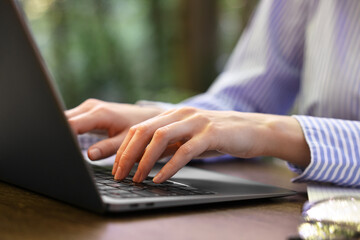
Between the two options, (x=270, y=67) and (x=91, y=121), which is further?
(x=270, y=67)

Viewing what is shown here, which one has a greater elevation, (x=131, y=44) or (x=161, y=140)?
(x=161, y=140)

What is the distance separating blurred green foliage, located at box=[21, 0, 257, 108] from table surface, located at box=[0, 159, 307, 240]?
2657 mm

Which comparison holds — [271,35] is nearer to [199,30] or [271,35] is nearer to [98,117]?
[98,117]

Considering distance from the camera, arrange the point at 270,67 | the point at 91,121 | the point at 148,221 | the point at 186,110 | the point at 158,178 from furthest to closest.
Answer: the point at 270,67
the point at 91,121
the point at 186,110
the point at 158,178
the point at 148,221

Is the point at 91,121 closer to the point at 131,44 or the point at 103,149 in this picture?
the point at 103,149

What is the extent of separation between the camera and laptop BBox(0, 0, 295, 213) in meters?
0.41

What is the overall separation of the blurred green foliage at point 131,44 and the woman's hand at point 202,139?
8.16 ft

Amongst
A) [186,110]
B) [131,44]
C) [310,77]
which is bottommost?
[131,44]

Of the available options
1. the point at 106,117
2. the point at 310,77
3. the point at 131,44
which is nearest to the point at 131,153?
the point at 106,117

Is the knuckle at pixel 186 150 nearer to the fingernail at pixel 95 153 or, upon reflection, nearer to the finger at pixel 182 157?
the finger at pixel 182 157

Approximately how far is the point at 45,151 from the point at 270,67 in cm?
82

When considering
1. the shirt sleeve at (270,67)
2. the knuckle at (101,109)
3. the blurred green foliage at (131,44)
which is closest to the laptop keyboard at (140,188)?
the knuckle at (101,109)

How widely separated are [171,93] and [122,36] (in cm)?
72

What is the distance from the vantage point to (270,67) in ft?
3.83
